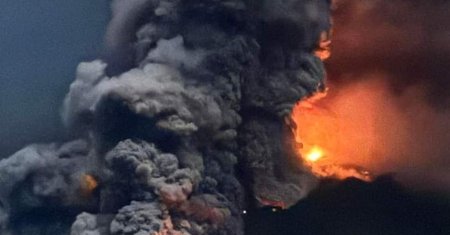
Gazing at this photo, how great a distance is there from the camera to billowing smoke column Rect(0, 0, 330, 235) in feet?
62.6

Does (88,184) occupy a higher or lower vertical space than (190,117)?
lower

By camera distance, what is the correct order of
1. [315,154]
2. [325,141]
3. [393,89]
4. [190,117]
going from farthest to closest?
[393,89] → [325,141] → [315,154] → [190,117]

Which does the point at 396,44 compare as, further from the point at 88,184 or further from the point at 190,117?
the point at 88,184

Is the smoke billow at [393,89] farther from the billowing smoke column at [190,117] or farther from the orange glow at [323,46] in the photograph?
the billowing smoke column at [190,117]

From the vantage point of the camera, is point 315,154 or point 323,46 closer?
point 323,46

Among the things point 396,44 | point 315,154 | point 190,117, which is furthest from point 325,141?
point 190,117

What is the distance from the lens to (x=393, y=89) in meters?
25.8

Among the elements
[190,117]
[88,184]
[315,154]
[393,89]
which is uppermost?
[393,89]

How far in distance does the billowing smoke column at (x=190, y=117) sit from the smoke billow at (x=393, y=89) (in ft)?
9.73

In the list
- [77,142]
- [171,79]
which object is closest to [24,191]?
[77,142]

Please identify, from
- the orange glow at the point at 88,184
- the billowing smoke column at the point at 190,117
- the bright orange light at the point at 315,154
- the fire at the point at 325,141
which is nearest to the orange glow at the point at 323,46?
the billowing smoke column at the point at 190,117

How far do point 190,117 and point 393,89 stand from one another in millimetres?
8206

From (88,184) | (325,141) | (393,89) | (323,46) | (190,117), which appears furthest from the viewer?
(393,89)

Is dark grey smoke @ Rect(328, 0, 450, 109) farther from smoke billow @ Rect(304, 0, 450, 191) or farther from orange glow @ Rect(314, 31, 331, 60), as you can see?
orange glow @ Rect(314, 31, 331, 60)
